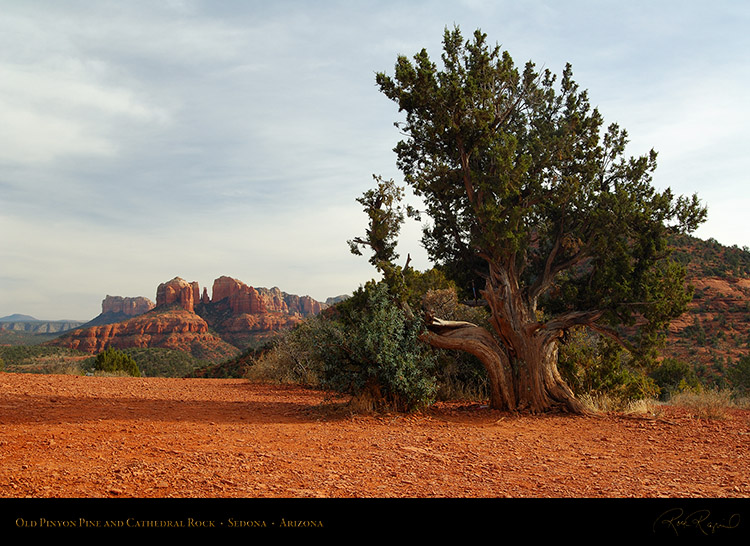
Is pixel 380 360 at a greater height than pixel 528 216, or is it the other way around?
pixel 528 216

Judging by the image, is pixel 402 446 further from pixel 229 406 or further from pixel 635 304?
pixel 635 304

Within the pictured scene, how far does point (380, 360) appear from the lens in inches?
401

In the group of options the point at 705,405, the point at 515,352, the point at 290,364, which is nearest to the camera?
the point at 515,352

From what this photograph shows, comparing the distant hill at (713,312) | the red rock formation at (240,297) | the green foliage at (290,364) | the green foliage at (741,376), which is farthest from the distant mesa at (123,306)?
the green foliage at (741,376)

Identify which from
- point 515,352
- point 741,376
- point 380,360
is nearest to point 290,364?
point 380,360

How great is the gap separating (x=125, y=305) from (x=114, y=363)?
160 meters

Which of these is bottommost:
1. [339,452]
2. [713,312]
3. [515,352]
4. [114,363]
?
[114,363]

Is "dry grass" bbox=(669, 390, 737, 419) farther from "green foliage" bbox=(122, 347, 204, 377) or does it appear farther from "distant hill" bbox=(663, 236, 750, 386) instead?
"green foliage" bbox=(122, 347, 204, 377)

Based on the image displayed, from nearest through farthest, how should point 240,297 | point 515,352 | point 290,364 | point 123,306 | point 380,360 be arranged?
→ point 380,360 → point 515,352 → point 290,364 → point 240,297 → point 123,306

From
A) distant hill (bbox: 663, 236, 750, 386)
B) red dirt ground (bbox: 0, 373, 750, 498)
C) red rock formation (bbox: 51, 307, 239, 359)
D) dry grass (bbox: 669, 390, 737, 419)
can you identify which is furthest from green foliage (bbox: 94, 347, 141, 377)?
red rock formation (bbox: 51, 307, 239, 359)

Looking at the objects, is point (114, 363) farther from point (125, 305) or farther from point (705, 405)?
point (125, 305)

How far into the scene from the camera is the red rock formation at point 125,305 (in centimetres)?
16325

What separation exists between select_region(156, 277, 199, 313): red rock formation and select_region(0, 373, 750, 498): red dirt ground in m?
95.2
